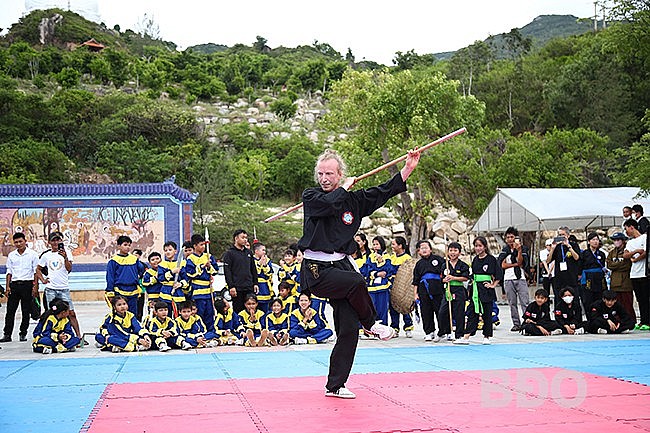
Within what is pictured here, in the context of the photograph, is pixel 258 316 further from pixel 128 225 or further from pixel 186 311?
pixel 128 225

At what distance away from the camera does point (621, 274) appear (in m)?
11.7

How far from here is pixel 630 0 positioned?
46.4 ft

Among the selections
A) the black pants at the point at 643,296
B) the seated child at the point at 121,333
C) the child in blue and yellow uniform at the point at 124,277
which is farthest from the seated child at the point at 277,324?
the black pants at the point at 643,296

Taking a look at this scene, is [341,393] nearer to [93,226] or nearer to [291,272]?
[291,272]

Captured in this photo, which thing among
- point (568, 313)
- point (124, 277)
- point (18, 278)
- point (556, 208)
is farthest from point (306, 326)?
point (556, 208)

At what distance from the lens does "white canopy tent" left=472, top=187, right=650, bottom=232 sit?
53.1ft

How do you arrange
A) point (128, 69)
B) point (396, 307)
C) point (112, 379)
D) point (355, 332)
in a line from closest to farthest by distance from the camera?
point (355, 332) < point (112, 379) < point (396, 307) < point (128, 69)

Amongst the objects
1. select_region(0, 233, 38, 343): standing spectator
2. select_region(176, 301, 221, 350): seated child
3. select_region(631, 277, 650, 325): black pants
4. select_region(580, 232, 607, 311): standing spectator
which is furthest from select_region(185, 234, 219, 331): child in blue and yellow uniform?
select_region(631, 277, 650, 325): black pants

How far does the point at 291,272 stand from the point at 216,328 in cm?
140

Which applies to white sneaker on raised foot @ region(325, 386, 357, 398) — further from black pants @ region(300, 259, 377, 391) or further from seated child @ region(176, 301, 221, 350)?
seated child @ region(176, 301, 221, 350)

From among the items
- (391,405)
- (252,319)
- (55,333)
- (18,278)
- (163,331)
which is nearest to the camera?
(391,405)

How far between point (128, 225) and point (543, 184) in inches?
508

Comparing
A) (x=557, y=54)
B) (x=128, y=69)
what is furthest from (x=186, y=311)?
(x=128, y=69)

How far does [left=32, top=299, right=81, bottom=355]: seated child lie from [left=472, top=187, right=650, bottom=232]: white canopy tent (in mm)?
9920
